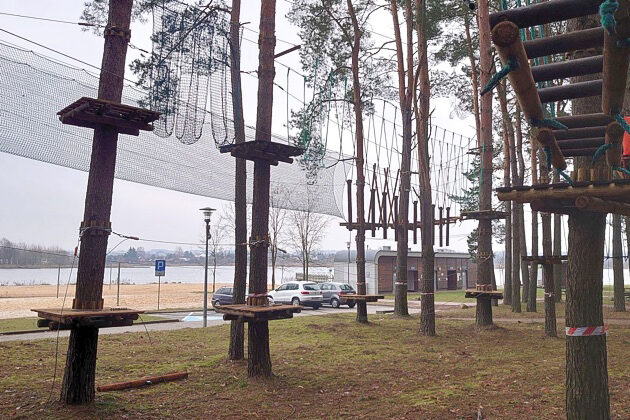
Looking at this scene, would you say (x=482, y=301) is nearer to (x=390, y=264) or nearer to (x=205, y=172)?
(x=205, y=172)

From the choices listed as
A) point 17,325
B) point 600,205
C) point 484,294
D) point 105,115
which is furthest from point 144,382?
point 17,325

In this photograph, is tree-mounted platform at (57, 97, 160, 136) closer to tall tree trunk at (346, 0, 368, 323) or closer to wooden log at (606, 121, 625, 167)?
wooden log at (606, 121, 625, 167)

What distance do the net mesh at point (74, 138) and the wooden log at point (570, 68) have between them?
6219mm

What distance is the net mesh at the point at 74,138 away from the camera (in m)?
9.09

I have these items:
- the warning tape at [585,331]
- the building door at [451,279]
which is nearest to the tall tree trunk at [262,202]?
the warning tape at [585,331]

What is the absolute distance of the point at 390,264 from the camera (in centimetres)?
3806

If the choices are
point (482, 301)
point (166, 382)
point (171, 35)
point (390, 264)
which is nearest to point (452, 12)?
point (482, 301)

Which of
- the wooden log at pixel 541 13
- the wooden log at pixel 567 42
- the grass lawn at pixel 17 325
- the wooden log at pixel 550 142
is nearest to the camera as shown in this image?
the wooden log at pixel 541 13

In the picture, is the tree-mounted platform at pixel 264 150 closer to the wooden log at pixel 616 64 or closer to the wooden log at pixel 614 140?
the wooden log at pixel 614 140

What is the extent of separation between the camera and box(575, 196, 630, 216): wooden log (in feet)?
12.6

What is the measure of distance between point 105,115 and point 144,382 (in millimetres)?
3328

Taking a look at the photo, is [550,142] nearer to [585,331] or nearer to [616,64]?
[616,64]

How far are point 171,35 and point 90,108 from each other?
283cm

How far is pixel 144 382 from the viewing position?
654 cm
